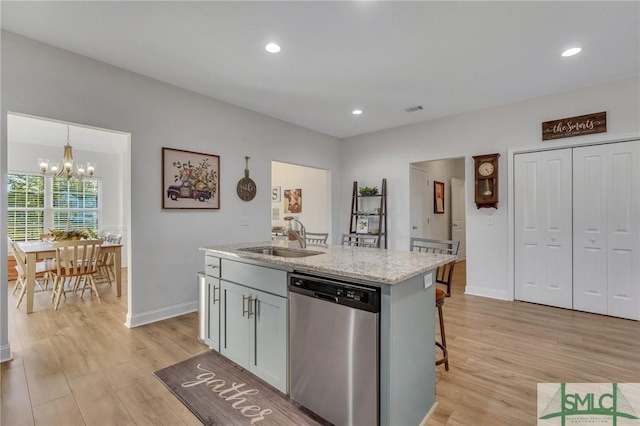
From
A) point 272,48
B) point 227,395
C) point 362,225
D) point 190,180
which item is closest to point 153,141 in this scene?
point 190,180

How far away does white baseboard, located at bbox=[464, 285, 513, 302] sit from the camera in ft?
13.4

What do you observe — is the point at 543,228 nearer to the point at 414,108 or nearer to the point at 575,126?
the point at 575,126

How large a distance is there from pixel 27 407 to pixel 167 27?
283 centimetres

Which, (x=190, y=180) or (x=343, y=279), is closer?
(x=343, y=279)

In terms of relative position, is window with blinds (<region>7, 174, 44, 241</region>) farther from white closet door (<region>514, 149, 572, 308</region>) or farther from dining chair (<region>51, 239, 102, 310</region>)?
white closet door (<region>514, 149, 572, 308</region>)

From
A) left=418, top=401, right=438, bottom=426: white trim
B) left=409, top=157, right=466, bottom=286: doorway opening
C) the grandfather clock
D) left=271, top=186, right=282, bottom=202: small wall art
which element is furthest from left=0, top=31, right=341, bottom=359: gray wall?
the grandfather clock

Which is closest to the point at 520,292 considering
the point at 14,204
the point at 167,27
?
the point at 167,27

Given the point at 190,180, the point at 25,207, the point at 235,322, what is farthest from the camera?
the point at 25,207

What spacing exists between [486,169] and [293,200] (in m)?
4.02

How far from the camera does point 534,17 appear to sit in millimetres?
2256

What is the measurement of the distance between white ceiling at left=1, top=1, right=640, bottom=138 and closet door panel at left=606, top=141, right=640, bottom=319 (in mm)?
944

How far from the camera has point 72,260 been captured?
3906mm

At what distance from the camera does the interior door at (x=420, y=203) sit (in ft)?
16.9

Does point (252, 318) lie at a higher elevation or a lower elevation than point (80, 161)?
lower
